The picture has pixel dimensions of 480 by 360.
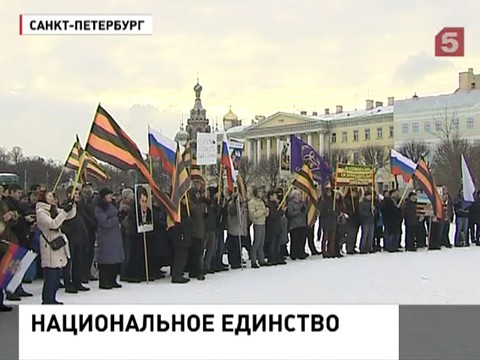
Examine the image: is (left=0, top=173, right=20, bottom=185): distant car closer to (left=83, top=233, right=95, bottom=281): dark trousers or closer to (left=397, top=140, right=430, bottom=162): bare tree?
(left=83, top=233, right=95, bottom=281): dark trousers

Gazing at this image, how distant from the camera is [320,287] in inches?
468

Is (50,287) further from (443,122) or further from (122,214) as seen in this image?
(443,122)

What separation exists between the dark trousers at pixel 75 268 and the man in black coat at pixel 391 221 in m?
8.88

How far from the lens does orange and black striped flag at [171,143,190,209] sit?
12.9 m

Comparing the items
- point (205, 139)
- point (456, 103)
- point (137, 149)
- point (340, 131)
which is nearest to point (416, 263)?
point (205, 139)

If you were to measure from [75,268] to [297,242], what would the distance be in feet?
21.3

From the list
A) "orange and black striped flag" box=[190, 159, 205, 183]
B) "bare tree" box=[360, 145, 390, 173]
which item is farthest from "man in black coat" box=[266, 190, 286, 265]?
"bare tree" box=[360, 145, 390, 173]

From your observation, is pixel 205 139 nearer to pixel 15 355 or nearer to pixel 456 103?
pixel 15 355

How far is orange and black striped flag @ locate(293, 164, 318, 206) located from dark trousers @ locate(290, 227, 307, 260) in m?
0.74

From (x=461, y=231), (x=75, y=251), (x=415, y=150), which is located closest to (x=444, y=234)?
(x=461, y=231)

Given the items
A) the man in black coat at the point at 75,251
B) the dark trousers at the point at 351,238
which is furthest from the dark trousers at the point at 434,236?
the man in black coat at the point at 75,251

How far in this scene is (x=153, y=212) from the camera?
1312 cm

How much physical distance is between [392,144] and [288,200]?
77304 mm

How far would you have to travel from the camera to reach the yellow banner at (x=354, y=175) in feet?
59.2
